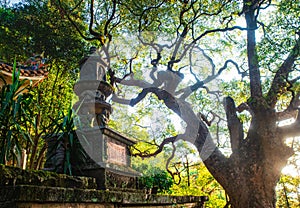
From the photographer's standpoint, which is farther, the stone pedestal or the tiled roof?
the tiled roof

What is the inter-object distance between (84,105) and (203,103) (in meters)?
5.77

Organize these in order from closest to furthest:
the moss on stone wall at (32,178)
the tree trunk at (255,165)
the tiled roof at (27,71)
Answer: the moss on stone wall at (32,178)
the tiled roof at (27,71)
the tree trunk at (255,165)

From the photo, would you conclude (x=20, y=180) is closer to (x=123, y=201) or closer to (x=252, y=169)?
(x=123, y=201)

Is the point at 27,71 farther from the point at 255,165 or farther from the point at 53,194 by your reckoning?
the point at 255,165

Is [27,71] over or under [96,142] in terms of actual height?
over

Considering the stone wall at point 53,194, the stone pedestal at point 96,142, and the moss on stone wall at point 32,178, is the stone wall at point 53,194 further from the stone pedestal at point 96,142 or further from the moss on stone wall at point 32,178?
the stone pedestal at point 96,142

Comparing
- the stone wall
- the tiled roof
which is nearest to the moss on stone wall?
the stone wall

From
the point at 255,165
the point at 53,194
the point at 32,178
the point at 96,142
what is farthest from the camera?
the point at 255,165

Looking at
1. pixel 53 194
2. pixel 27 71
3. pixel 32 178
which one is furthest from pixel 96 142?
pixel 27 71

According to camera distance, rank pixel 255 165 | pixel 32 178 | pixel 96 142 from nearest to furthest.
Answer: pixel 32 178, pixel 96 142, pixel 255 165

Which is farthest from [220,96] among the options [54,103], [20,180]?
[20,180]

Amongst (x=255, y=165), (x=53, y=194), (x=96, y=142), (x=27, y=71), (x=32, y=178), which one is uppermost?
(x=27, y=71)

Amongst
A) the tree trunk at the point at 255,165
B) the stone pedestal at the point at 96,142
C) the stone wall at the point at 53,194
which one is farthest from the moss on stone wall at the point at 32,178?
the tree trunk at the point at 255,165

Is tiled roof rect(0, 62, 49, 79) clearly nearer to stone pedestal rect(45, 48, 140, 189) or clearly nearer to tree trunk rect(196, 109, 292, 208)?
stone pedestal rect(45, 48, 140, 189)
